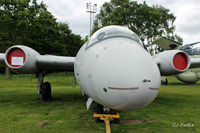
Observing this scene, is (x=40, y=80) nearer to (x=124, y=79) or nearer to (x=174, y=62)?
(x=174, y=62)

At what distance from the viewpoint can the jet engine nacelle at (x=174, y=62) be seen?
526cm

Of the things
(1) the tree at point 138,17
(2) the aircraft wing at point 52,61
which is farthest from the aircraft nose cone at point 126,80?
(1) the tree at point 138,17

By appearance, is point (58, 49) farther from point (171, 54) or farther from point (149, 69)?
point (149, 69)

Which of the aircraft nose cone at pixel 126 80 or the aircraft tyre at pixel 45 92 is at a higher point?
the aircraft nose cone at pixel 126 80

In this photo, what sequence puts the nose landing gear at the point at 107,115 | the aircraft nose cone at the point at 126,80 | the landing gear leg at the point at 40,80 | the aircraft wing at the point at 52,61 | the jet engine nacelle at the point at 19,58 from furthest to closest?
the landing gear leg at the point at 40,80 < the aircraft wing at the point at 52,61 < the jet engine nacelle at the point at 19,58 < the nose landing gear at the point at 107,115 < the aircraft nose cone at the point at 126,80

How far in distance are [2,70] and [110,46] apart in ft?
119

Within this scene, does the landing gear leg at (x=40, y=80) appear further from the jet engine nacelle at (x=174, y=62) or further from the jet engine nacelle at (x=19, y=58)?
the jet engine nacelle at (x=174, y=62)

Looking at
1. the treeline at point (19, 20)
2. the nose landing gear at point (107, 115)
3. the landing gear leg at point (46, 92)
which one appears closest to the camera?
the nose landing gear at point (107, 115)

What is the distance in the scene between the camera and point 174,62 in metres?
5.37

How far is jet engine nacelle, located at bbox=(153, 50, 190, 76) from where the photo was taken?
5262 millimetres

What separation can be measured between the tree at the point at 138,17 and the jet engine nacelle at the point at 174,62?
25373 millimetres

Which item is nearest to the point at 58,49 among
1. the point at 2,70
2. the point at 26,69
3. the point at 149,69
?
the point at 2,70

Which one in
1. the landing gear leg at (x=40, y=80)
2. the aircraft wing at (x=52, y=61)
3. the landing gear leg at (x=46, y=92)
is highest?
the aircraft wing at (x=52, y=61)

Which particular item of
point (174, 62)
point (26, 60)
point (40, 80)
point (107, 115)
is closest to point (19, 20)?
point (40, 80)
